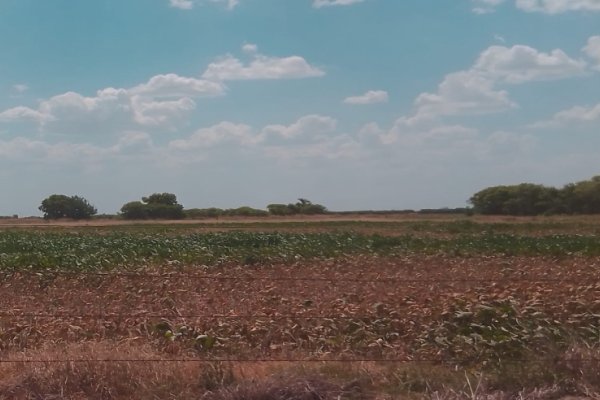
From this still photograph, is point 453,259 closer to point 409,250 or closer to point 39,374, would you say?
point 409,250

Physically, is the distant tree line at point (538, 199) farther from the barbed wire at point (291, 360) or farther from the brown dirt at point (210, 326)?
the barbed wire at point (291, 360)

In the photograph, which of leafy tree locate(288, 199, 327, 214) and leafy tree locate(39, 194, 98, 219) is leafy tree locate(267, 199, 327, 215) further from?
leafy tree locate(39, 194, 98, 219)

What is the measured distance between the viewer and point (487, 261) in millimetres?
19469

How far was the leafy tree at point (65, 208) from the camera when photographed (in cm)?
11164

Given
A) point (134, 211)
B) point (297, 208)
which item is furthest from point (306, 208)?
point (134, 211)

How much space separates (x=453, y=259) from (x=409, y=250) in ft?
11.1

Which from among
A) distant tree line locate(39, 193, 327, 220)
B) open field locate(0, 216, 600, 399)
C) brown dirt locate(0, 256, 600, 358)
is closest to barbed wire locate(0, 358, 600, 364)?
open field locate(0, 216, 600, 399)

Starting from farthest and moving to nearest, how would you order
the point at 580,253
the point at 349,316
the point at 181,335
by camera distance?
the point at 580,253 → the point at 349,316 → the point at 181,335

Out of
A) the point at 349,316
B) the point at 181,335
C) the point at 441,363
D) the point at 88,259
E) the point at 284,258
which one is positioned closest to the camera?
the point at 441,363

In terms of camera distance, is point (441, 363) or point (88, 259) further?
point (88, 259)

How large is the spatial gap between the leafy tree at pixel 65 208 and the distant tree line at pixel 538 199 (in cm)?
5990

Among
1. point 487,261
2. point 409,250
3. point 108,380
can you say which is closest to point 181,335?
point 108,380

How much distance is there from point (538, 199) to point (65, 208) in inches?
2767

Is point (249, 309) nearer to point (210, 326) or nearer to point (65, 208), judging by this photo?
point (210, 326)
